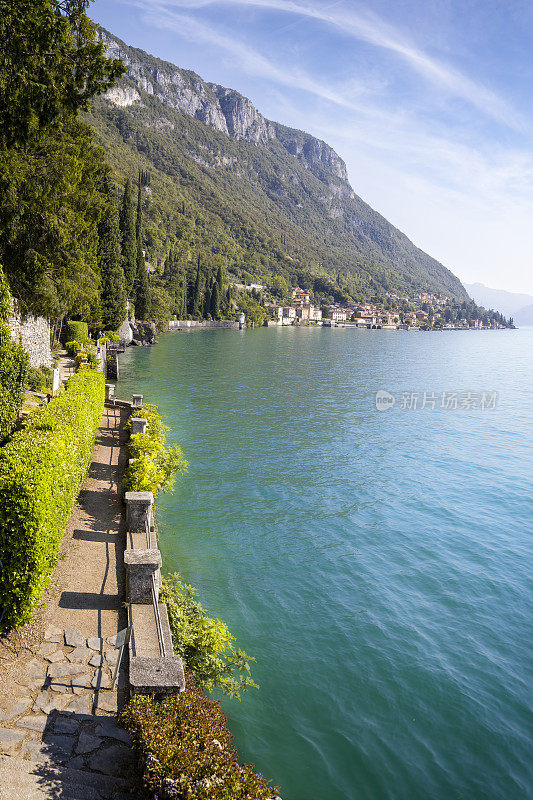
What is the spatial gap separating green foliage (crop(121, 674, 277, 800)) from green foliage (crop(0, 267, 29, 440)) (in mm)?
10111

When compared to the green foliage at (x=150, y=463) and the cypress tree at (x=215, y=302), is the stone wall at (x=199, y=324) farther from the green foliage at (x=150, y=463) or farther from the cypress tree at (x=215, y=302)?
the green foliage at (x=150, y=463)

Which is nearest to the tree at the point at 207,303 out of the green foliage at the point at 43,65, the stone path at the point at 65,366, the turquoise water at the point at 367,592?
the stone path at the point at 65,366

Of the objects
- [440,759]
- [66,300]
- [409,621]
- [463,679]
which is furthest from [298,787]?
[66,300]

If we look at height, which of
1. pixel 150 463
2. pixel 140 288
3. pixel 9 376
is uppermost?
pixel 140 288

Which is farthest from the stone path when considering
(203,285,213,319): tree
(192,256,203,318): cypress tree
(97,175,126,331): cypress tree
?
(203,285,213,319): tree

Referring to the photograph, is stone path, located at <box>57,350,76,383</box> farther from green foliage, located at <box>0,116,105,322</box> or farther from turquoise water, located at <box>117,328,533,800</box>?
turquoise water, located at <box>117,328,533,800</box>

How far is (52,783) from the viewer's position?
4.80 m

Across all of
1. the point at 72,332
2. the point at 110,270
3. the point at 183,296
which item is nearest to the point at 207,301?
the point at 183,296

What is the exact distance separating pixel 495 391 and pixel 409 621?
46686 millimetres

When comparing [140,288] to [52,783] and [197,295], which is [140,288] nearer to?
[197,295]

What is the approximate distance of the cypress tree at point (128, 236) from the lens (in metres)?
60.5

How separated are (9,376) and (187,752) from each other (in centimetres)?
1254

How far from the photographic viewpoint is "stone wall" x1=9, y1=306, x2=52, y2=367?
2158 cm

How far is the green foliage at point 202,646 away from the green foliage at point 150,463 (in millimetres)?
3615
